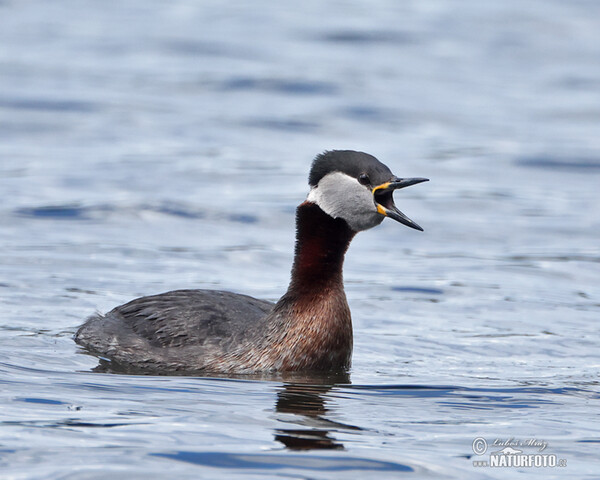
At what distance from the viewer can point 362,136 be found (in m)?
22.2

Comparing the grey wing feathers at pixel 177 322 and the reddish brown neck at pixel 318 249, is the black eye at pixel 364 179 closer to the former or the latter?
the reddish brown neck at pixel 318 249

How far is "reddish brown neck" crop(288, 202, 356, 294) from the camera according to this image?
1011 centimetres

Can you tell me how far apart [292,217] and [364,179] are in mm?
7193

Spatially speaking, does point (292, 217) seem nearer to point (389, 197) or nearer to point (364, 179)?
point (389, 197)

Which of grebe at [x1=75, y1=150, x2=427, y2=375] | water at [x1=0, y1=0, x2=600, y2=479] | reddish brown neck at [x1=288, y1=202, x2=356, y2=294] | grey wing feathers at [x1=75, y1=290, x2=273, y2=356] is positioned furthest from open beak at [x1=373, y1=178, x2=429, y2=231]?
grey wing feathers at [x1=75, y1=290, x2=273, y2=356]

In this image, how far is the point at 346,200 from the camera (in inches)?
391

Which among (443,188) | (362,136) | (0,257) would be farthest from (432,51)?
(0,257)

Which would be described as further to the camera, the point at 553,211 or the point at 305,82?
the point at 305,82

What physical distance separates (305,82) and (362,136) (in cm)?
492

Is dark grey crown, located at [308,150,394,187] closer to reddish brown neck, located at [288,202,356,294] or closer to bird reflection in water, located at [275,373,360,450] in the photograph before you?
reddish brown neck, located at [288,202,356,294]

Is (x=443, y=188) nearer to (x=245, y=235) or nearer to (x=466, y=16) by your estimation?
(x=245, y=235)

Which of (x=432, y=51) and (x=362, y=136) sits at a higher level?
(x=432, y=51)

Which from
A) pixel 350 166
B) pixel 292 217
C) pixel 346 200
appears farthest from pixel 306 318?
pixel 292 217

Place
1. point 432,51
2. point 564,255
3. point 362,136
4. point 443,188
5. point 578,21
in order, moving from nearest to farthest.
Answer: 1. point 564,255
2. point 443,188
3. point 362,136
4. point 432,51
5. point 578,21
